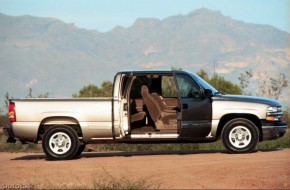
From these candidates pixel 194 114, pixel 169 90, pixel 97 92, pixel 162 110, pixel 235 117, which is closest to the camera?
pixel 194 114

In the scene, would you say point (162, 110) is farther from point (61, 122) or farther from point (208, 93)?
point (61, 122)

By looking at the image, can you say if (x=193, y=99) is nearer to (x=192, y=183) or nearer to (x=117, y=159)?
(x=117, y=159)

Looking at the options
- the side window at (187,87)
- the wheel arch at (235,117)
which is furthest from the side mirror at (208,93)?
the wheel arch at (235,117)

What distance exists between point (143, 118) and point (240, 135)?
2293 mm

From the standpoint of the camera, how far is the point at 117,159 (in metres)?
17.5

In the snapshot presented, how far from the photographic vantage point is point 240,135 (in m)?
17.7

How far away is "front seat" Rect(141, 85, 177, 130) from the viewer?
17.8m

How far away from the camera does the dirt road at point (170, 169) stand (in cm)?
1333

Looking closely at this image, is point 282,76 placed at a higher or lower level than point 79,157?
higher

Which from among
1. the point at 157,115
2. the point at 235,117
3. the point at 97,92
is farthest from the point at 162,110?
the point at 97,92

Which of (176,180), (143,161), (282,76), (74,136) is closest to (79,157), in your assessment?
(74,136)

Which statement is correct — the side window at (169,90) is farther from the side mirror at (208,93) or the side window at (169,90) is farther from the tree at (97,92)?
the tree at (97,92)

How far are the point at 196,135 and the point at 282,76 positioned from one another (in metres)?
25.8

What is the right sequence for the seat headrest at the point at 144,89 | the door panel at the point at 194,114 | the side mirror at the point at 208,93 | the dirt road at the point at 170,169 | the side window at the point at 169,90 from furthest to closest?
the side window at the point at 169,90 < the seat headrest at the point at 144,89 < the side mirror at the point at 208,93 < the door panel at the point at 194,114 < the dirt road at the point at 170,169
